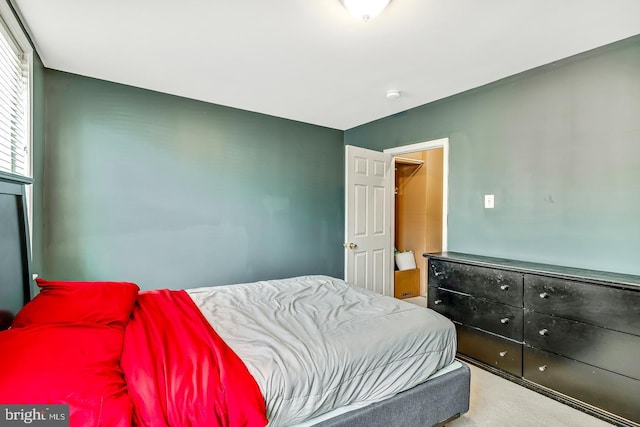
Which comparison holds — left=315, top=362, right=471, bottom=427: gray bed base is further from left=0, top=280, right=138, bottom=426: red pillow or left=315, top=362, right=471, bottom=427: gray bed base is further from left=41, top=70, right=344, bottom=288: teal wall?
left=41, top=70, right=344, bottom=288: teal wall

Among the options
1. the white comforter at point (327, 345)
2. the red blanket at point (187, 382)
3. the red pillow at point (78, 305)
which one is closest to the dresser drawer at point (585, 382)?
the white comforter at point (327, 345)

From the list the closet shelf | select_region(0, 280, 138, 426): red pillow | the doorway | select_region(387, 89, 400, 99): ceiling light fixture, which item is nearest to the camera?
select_region(0, 280, 138, 426): red pillow

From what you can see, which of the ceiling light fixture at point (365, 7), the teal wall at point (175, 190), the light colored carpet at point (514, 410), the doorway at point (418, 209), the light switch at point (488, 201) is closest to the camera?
the ceiling light fixture at point (365, 7)

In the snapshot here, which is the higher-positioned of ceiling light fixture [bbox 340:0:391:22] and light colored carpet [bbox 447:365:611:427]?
ceiling light fixture [bbox 340:0:391:22]

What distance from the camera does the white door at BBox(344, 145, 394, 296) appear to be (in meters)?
3.39

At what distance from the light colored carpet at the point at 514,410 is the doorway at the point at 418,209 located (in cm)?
228

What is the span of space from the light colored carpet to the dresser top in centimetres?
86

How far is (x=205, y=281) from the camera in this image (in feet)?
10.8

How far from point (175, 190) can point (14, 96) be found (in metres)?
1.35

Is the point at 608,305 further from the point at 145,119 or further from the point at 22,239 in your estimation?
the point at 145,119

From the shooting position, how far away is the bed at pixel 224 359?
3.26 feet

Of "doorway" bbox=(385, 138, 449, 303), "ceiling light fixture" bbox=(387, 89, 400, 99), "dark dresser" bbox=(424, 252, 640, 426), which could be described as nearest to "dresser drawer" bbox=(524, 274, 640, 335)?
"dark dresser" bbox=(424, 252, 640, 426)

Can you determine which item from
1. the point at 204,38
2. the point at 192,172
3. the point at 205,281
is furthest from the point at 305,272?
the point at 204,38

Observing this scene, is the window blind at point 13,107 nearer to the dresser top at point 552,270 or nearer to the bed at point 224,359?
the bed at point 224,359
